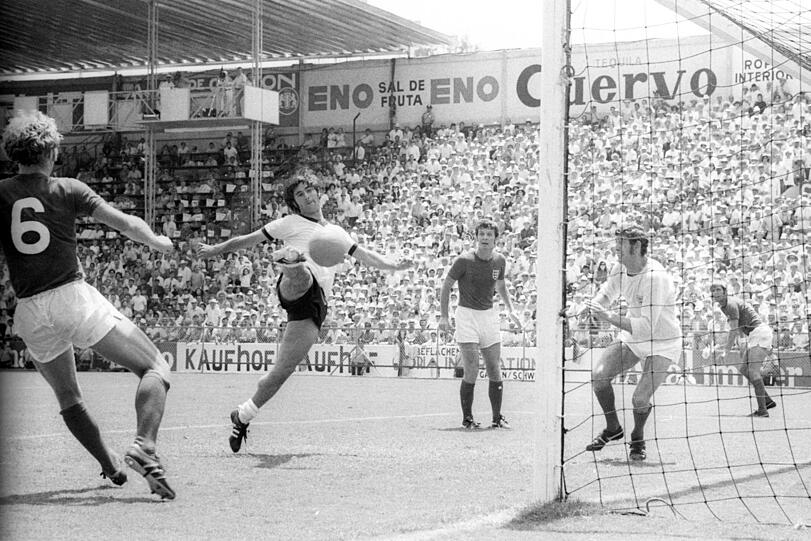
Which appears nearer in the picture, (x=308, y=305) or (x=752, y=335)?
(x=308, y=305)

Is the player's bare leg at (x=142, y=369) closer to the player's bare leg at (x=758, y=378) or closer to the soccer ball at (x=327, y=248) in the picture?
the soccer ball at (x=327, y=248)

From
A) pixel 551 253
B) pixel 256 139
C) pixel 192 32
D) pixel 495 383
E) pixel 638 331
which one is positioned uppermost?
pixel 192 32

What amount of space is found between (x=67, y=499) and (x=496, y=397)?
611 centimetres

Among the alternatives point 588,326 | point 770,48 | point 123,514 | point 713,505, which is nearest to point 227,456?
point 123,514

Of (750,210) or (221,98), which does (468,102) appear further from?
(750,210)

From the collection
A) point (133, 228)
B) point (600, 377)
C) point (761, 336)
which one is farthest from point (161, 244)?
point (761, 336)

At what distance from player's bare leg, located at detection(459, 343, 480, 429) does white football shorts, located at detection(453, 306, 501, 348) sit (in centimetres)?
7

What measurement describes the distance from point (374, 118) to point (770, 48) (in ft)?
101

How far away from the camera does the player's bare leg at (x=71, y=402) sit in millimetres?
6973

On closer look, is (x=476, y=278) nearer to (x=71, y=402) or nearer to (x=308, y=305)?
(x=308, y=305)

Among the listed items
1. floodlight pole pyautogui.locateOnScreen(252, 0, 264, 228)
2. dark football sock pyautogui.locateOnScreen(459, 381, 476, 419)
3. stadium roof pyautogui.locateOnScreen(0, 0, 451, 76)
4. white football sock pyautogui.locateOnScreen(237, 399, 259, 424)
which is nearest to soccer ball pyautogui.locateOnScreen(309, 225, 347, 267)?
white football sock pyautogui.locateOnScreen(237, 399, 259, 424)

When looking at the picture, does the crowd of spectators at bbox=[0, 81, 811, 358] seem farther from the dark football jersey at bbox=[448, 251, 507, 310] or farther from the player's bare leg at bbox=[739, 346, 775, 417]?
the dark football jersey at bbox=[448, 251, 507, 310]

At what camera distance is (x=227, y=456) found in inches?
354

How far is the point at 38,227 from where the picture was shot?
662 centimetres
